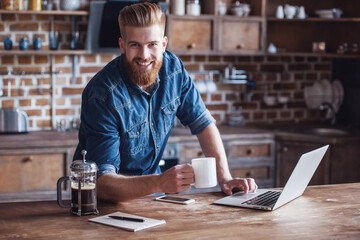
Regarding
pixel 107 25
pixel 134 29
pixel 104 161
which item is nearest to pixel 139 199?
pixel 104 161

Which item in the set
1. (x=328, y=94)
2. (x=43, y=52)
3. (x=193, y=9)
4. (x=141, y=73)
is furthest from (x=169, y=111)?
(x=328, y=94)

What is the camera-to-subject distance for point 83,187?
1.94 m

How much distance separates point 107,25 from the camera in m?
4.21

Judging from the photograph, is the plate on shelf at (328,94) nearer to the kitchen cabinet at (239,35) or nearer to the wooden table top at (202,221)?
the kitchen cabinet at (239,35)

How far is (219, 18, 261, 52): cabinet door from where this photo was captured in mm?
4508

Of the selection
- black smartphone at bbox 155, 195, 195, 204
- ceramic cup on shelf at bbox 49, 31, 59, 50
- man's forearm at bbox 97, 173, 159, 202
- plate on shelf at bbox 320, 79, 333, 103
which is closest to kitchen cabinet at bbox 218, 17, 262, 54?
plate on shelf at bbox 320, 79, 333, 103

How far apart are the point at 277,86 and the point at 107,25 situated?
68.9 inches

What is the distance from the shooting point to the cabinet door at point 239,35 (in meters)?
4.51

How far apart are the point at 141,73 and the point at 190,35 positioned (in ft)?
7.15

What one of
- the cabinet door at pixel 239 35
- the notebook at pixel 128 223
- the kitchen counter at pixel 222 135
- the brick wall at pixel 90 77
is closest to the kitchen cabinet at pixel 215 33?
the cabinet door at pixel 239 35

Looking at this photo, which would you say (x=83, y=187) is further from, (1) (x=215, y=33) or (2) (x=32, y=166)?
(1) (x=215, y=33)

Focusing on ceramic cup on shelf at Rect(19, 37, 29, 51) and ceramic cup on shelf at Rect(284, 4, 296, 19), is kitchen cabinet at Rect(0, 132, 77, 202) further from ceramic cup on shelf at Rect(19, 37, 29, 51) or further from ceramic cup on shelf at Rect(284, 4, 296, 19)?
ceramic cup on shelf at Rect(284, 4, 296, 19)

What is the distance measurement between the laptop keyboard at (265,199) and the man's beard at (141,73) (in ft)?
2.24

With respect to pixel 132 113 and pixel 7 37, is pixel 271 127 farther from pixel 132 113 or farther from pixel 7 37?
pixel 132 113
